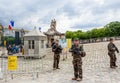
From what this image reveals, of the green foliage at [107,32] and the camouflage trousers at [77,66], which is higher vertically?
the green foliage at [107,32]

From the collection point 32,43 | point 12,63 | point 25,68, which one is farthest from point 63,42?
point 12,63

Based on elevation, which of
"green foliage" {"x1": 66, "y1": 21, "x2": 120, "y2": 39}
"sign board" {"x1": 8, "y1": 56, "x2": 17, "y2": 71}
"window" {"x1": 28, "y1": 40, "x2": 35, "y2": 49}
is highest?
"green foliage" {"x1": 66, "y1": 21, "x2": 120, "y2": 39}

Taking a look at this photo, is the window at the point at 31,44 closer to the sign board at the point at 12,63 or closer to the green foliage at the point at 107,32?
the sign board at the point at 12,63

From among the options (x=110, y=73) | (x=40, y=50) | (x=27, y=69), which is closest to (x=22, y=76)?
(x=27, y=69)

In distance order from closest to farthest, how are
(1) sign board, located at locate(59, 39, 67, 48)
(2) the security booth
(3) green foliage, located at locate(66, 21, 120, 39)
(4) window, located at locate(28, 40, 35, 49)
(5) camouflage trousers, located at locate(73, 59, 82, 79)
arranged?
(5) camouflage trousers, located at locate(73, 59, 82, 79)
(1) sign board, located at locate(59, 39, 67, 48)
(2) the security booth
(4) window, located at locate(28, 40, 35, 49)
(3) green foliage, located at locate(66, 21, 120, 39)

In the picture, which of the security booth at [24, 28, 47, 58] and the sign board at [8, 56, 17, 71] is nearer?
the sign board at [8, 56, 17, 71]

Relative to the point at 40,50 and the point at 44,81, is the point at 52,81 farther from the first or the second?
the point at 40,50

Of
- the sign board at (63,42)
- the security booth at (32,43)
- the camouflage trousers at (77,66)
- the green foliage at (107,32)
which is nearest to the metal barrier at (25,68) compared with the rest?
the camouflage trousers at (77,66)

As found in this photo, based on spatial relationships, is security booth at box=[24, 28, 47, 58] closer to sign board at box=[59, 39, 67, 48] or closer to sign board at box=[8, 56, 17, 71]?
sign board at box=[59, 39, 67, 48]

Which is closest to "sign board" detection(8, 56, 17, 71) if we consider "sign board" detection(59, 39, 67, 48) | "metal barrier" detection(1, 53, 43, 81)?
"metal barrier" detection(1, 53, 43, 81)

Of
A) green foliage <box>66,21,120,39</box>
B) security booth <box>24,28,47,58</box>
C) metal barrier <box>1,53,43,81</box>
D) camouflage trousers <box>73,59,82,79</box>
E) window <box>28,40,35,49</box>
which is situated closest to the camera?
camouflage trousers <box>73,59,82,79</box>

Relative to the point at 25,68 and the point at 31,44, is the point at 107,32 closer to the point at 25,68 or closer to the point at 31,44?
the point at 31,44

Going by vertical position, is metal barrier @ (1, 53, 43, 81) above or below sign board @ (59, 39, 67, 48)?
below

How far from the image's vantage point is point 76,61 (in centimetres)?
996
